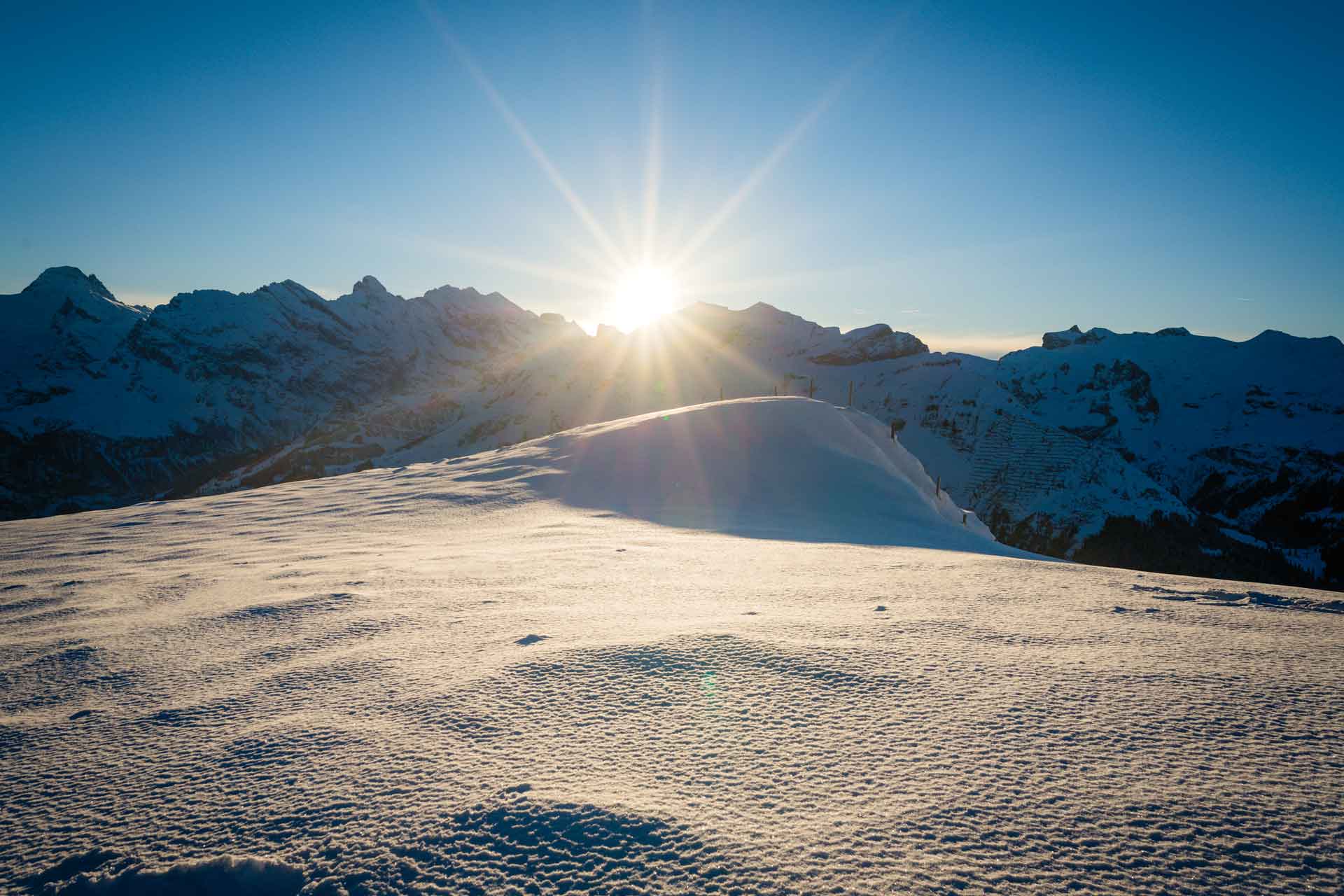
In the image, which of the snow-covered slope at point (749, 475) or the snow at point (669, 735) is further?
the snow-covered slope at point (749, 475)

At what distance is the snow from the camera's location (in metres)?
1.74

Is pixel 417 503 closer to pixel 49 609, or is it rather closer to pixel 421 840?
pixel 49 609

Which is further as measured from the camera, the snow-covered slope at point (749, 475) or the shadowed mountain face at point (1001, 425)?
the shadowed mountain face at point (1001, 425)

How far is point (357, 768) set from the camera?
2.26m

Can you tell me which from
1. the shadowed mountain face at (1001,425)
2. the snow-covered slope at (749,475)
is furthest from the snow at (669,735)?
the shadowed mountain face at (1001,425)

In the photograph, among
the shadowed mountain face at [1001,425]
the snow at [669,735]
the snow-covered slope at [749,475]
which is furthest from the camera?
the shadowed mountain face at [1001,425]

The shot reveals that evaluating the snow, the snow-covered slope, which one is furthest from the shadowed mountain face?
the snow

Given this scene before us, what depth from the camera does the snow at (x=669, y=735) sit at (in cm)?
174

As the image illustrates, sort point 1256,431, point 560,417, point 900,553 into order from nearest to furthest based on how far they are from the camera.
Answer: point 900,553 → point 560,417 → point 1256,431

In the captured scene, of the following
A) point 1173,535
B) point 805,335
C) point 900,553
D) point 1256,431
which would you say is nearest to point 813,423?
point 900,553

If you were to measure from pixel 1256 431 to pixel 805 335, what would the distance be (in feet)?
463

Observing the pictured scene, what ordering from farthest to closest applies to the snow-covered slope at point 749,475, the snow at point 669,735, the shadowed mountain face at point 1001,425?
the shadowed mountain face at point 1001,425 → the snow-covered slope at point 749,475 → the snow at point 669,735

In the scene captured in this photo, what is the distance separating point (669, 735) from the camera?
2451 mm

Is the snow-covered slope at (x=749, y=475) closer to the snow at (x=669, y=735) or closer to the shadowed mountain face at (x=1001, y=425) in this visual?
the snow at (x=669, y=735)
